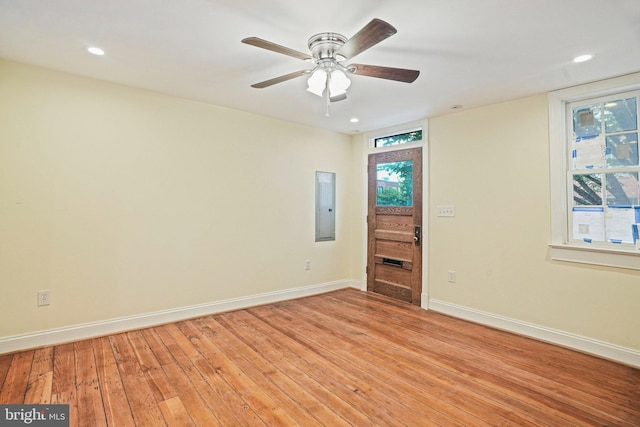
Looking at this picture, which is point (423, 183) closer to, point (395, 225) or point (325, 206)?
point (395, 225)

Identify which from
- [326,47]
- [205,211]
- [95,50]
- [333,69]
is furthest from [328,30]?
[205,211]

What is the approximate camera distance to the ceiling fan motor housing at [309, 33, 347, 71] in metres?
2.11

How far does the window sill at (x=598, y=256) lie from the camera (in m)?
2.66

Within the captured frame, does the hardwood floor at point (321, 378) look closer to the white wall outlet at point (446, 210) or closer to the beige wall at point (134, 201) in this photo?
the beige wall at point (134, 201)

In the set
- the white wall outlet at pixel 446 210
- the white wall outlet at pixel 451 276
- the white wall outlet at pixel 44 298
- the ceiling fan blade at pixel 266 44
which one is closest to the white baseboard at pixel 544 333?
the white wall outlet at pixel 451 276

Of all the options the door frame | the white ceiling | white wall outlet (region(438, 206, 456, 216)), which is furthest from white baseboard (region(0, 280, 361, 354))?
the white ceiling

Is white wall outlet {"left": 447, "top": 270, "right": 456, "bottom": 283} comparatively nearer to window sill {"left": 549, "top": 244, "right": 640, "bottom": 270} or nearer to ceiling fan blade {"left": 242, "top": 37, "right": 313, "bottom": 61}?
window sill {"left": 549, "top": 244, "right": 640, "bottom": 270}

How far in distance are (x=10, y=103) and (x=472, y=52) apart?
386cm

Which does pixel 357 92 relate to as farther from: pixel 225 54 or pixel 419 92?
pixel 225 54

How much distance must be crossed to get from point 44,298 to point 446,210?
4.34 metres

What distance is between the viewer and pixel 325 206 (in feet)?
15.8

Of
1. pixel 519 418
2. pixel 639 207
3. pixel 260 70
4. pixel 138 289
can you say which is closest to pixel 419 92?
pixel 260 70

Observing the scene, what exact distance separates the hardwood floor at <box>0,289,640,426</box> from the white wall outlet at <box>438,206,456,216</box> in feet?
4.47

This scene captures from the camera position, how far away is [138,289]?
326 cm
